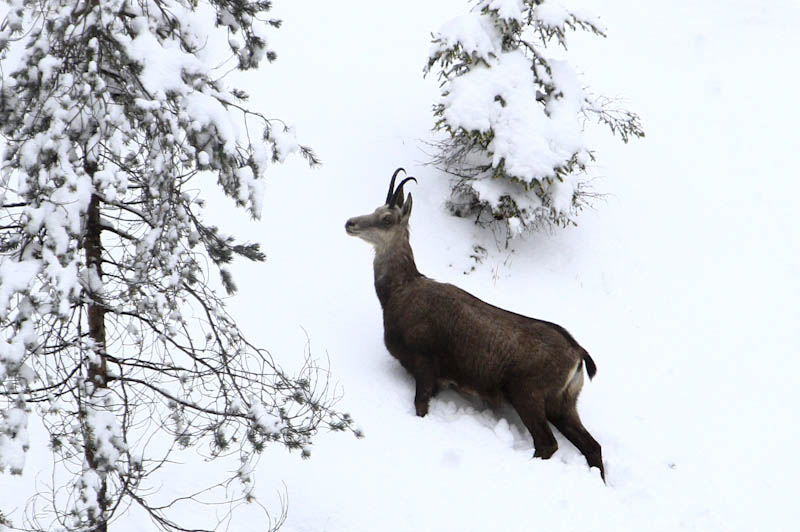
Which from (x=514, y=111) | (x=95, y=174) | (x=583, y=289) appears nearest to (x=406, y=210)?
(x=514, y=111)

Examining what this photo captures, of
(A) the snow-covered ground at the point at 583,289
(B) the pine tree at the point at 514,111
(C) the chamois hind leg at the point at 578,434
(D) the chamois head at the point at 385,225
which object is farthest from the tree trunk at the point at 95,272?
(B) the pine tree at the point at 514,111

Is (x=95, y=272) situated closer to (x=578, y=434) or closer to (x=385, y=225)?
(x=385, y=225)

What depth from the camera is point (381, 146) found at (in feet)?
47.2

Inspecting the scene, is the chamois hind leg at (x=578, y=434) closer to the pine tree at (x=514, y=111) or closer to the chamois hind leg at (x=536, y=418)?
the chamois hind leg at (x=536, y=418)

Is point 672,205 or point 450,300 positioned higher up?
point 672,205

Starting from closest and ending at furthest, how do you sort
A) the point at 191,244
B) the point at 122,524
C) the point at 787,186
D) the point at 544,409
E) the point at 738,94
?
the point at 191,244 < the point at 122,524 < the point at 544,409 < the point at 787,186 < the point at 738,94

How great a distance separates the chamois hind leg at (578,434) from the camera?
8773mm

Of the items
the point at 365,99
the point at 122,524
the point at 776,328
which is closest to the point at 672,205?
the point at 776,328

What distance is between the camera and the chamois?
8.88m

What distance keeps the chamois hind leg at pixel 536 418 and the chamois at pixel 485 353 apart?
1 cm

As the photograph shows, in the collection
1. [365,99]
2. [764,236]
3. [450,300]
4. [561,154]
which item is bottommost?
[450,300]

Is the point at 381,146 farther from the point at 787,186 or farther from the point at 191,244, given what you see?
the point at 191,244

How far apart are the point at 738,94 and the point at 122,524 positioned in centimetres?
1691

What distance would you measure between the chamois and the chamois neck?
0.04ft
